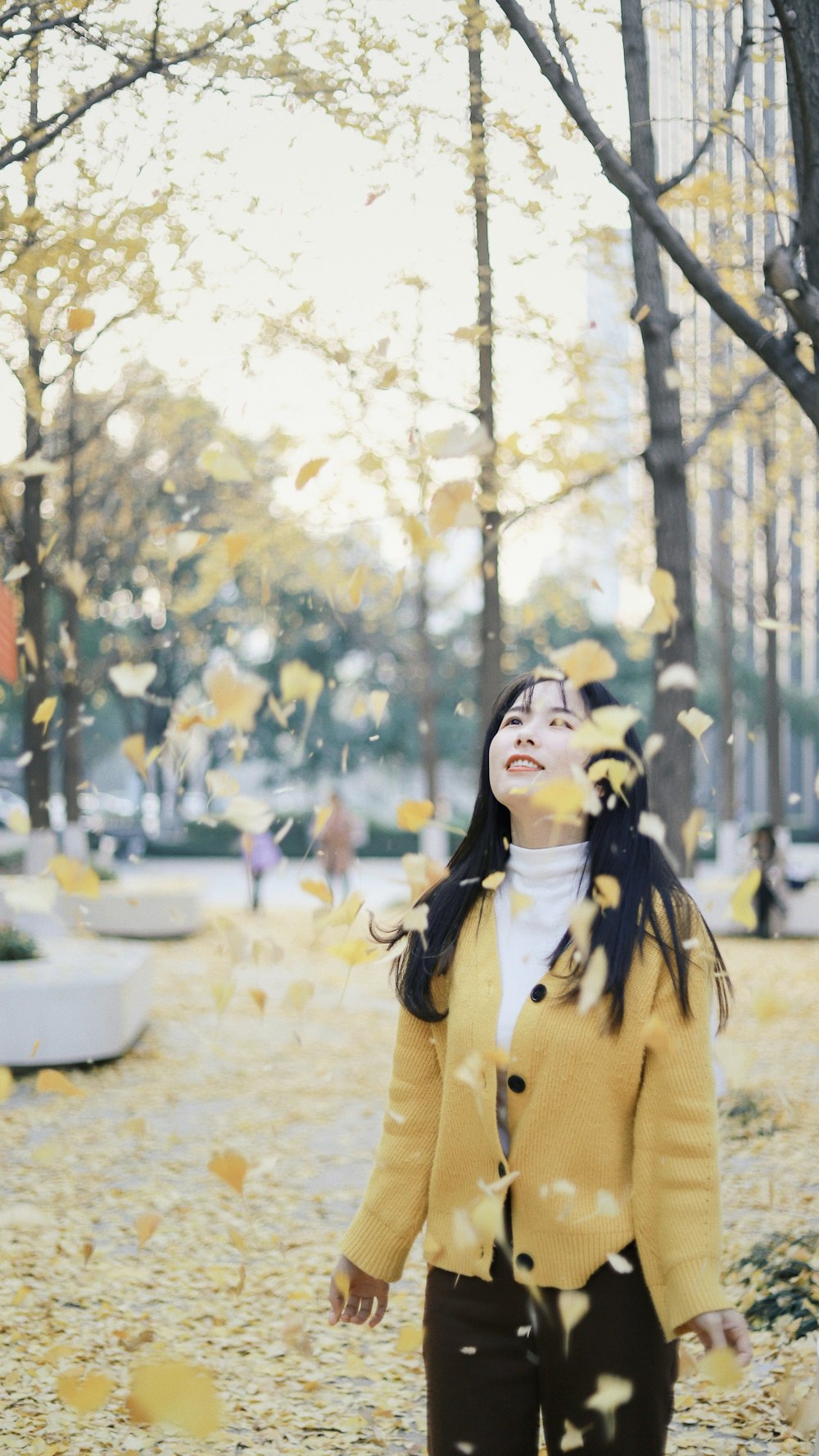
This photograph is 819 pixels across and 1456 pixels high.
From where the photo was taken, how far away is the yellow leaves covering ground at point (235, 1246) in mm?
3260

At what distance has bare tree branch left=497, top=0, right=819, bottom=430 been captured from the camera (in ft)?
10.2

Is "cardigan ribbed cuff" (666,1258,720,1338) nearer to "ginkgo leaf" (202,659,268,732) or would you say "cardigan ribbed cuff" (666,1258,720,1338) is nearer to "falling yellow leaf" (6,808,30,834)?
"ginkgo leaf" (202,659,268,732)

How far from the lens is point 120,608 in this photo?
1036 inches

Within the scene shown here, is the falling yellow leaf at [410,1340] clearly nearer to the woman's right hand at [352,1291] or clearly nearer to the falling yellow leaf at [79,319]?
the woman's right hand at [352,1291]

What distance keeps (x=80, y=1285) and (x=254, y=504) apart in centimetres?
1159

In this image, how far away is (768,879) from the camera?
12.5 metres

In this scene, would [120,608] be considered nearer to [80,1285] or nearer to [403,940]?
[80,1285]

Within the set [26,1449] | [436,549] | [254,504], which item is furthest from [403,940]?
[254,504]

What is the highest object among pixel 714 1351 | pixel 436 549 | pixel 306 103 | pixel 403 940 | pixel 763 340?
pixel 306 103

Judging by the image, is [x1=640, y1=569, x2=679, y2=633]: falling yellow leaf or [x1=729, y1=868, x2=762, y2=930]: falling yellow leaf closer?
[x1=729, y1=868, x2=762, y2=930]: falling yellow leaf

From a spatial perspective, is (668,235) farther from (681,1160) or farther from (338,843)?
(338,843)

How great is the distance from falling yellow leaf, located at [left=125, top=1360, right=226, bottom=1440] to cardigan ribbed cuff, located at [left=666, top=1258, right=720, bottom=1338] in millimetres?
814

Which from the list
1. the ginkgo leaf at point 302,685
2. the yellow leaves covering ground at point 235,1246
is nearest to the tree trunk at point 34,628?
the yellow leaves covering ground at point 235,1246

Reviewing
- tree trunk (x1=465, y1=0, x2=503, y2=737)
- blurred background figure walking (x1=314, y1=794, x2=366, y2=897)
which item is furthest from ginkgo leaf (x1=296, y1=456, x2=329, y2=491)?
blurred background figure walking (x1=314, y1=794, x2=366, y2=897)
